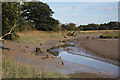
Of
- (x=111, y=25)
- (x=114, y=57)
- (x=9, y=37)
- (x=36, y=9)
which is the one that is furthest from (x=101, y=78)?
(x=111, y=25)

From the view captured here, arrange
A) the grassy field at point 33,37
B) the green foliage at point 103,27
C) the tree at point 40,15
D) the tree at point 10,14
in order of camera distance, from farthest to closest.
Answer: the green foliage at point 103,27 < the tree at point 40,15 < the grassy field at point 33,37 < the tree at point 10,14

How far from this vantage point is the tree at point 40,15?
34.2 meters

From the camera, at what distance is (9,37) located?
54.4ft

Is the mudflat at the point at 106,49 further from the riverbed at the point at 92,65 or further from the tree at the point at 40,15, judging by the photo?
the tree at the point at 40,15

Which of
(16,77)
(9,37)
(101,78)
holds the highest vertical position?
(9,37)

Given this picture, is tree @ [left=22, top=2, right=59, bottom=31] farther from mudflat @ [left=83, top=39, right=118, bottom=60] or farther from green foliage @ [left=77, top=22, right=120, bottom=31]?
green foliage @ [left=77, top=22, right=120, bottom=31]

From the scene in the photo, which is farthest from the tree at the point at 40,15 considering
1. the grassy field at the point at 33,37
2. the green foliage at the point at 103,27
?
the green foliage at the point at 103,27

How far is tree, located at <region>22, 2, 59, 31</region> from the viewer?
34.2 meters

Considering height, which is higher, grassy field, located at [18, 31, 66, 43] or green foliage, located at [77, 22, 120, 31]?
green foliage, located at [77, 22, 120, 31]

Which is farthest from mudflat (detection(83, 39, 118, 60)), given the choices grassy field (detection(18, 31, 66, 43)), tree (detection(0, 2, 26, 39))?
tree (detection(0, 2, 26, 39))

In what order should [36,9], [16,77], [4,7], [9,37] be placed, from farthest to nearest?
[36,9]
[9,37]
[4,7]
[16,77]

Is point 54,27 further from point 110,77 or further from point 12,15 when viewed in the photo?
point 110,77

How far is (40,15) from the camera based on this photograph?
34719mm

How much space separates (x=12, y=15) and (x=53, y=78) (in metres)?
7.88
